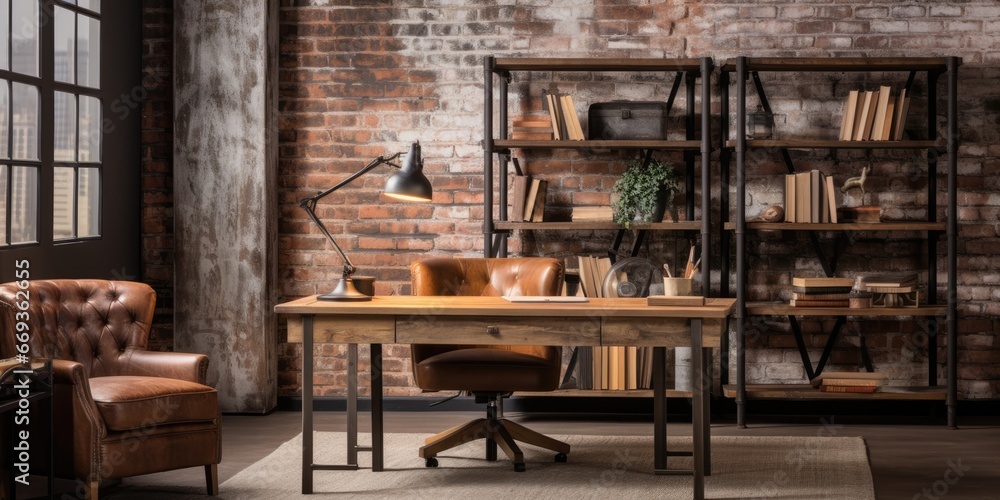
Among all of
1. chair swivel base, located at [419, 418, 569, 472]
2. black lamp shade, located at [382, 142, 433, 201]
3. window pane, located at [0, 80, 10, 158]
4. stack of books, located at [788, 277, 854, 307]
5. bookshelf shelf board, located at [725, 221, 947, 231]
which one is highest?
window pane, located at [0, 80, 10, 158]

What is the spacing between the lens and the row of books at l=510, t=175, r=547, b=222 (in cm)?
543

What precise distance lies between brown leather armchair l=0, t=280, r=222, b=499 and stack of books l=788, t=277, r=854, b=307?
115 inches

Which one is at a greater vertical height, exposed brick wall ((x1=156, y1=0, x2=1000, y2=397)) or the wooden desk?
exposed brick wall ((x1=156, y1=0, x2=1000, y2=397))

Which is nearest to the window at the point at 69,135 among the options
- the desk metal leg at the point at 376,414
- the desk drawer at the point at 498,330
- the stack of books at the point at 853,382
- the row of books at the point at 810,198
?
the desk metal leg at the point at 376,414

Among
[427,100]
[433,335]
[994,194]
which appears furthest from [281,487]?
[994,194]

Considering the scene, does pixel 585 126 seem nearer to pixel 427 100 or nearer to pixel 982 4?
pixel 427 100

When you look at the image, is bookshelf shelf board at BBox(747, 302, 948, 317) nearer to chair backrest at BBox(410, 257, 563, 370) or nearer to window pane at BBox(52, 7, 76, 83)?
chair backrest at BBox(410, 257, 563, 370)

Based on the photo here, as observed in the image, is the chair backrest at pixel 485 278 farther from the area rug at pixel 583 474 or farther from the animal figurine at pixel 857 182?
the animal figurine at pixel 857 182

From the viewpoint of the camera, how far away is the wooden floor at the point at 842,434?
4.14 m

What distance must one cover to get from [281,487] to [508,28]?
2792 mm

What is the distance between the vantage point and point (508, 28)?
570cm

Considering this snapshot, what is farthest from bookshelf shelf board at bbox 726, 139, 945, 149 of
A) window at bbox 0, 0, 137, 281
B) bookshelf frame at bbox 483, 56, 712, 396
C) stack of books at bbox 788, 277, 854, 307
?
window at bbox 0, 0, 137, 281

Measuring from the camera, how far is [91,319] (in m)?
4.15

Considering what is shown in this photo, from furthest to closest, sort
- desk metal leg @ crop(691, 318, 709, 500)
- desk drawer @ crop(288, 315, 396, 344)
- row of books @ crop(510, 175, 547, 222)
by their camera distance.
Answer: row of books @ crop(510, 175, 547, 222), desk drawer @ crop(288, 315, 396, 344), desk metal leg @ crop(691, 318, 709, 500)
